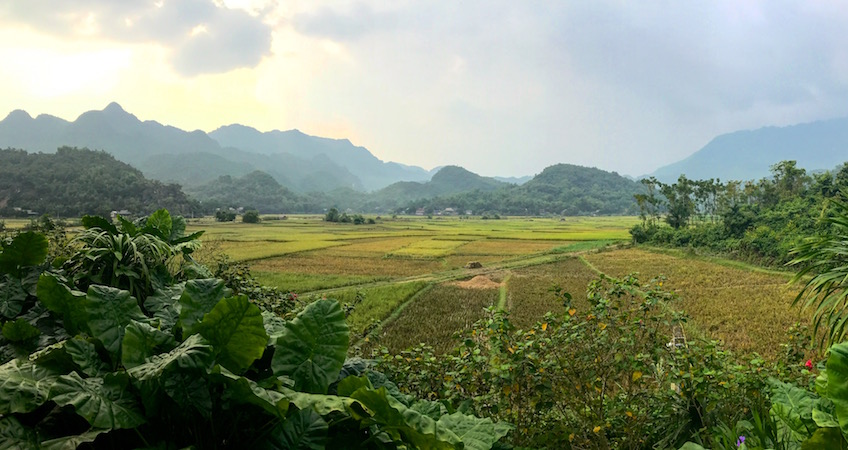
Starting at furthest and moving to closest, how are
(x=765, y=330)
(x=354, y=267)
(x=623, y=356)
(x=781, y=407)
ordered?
(x=354, y=267)
(x=765, y=330)
(x=623, y=356)
(x=781, y=407)

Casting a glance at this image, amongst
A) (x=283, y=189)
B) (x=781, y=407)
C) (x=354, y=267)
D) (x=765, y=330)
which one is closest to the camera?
(x=781, y=407)

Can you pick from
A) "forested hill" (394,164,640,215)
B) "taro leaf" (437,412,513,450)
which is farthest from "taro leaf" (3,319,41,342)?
"forested hill" (394,164,640,215)

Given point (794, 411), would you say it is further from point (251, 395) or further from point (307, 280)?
point (307, 280)

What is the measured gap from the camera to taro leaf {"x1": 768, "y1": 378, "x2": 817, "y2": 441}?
191 centimetres

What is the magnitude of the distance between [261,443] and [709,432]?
114 inches

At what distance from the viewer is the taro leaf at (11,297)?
6.38 ft

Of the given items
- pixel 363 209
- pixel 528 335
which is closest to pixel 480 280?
pixel 528 335

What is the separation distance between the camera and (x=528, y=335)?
3.55 m

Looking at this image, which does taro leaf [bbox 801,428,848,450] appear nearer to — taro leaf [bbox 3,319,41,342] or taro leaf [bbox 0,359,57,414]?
taro leaf [bbox 0,359,57,414]

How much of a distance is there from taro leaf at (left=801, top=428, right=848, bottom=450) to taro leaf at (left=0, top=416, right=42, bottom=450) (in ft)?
7.39

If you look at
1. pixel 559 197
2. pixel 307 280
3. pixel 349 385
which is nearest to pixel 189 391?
pixel 349 385

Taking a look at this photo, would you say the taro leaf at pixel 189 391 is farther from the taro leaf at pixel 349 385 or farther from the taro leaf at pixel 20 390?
the taro leaf at pixel 349 385

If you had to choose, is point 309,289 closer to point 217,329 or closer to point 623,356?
point 623,356

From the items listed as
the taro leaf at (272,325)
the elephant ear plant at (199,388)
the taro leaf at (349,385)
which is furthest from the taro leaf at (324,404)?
the taro leaf at (272,325)
